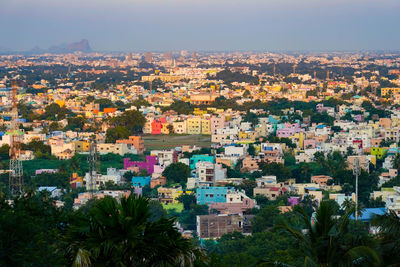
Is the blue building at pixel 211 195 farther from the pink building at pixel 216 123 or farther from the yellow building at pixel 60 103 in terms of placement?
the yellow building at pixel 60 103

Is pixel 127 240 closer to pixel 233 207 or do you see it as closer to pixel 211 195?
pixel 233 207

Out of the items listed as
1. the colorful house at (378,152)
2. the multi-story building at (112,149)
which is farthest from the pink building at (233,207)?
the multi-story building at (112,149)

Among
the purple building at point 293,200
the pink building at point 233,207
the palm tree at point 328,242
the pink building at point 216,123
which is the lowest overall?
the pink building at point 216,123

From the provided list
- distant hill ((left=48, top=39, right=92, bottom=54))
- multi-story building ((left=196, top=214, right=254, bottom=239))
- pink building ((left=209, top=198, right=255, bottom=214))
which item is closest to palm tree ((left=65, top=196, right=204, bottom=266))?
multi-story building ((left=196, top=214, right=254, bottom=239))

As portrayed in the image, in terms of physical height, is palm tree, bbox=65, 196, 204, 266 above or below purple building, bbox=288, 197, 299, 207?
above

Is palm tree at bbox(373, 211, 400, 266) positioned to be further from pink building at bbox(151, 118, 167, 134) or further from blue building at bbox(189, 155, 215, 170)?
pink building at bbox(151, 118, 167, 134)

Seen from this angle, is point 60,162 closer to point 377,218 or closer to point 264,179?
point 264,179
